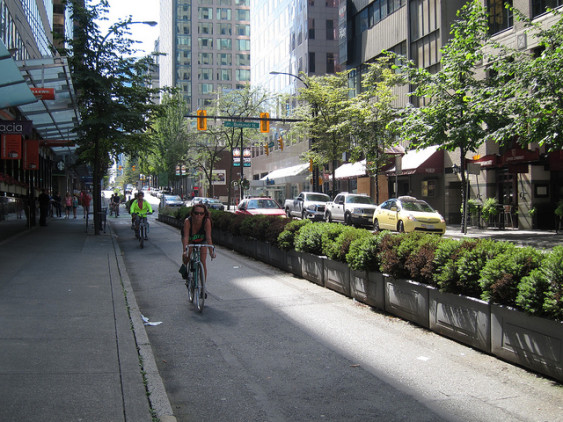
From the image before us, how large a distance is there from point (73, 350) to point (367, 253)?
4.67 meters

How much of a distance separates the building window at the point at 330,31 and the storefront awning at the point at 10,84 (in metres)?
43.9

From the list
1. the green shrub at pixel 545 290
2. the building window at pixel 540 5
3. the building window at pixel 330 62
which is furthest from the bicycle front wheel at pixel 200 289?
the building window at pixel 330 62

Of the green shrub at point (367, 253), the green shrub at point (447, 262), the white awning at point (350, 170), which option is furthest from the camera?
the white awning at point (350, 170)

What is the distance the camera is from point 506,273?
18.9 feet

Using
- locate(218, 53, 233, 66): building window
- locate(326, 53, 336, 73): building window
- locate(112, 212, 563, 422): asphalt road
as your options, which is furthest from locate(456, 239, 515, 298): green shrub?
locate(218, 53, 233, 66): building window

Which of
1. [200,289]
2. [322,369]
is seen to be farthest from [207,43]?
[322,369]

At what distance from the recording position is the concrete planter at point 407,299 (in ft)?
23.5

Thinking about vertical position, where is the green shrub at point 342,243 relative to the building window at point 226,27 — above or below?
below

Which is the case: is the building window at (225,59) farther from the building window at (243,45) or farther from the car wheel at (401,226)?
the car wheel at (401,226)

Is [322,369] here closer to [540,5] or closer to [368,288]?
[368,288]

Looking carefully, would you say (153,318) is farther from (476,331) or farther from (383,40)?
(383,40)

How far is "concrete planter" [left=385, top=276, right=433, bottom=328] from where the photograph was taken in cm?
717

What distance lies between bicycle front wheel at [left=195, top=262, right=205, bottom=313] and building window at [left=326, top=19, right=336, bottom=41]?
49.4m

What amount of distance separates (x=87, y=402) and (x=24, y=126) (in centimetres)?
1239
